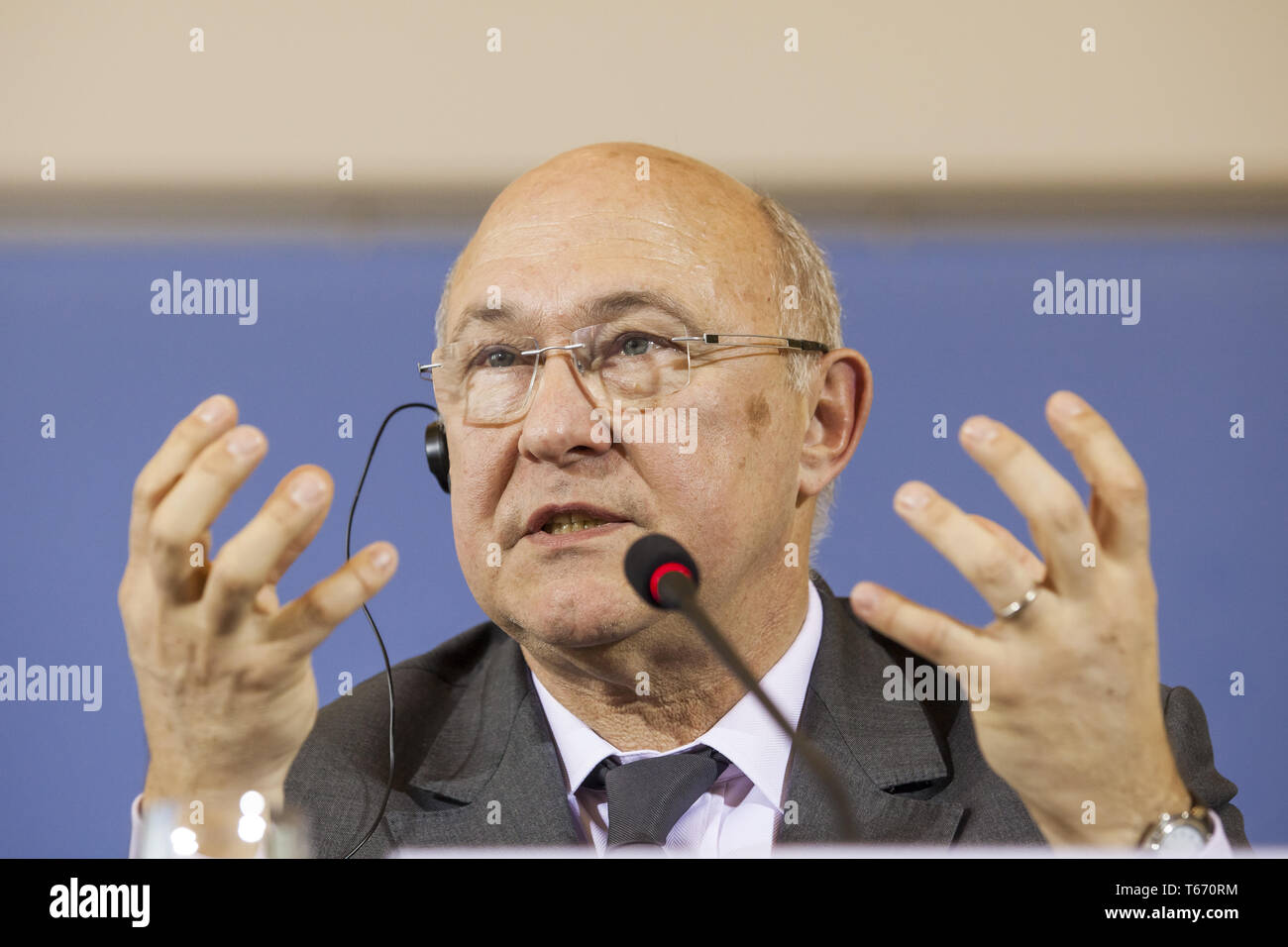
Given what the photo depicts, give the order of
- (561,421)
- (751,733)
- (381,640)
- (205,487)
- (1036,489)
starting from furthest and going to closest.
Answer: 1. (381,640)
2. (751,733)
3. (561,421)
4. (205,487)
5. (1036,489)

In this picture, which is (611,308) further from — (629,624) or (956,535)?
(956,535)

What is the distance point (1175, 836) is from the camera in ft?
4.68

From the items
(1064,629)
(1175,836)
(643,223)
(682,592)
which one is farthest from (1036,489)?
(643,223)

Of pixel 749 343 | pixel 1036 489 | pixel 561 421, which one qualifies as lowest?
pixel 1036 489

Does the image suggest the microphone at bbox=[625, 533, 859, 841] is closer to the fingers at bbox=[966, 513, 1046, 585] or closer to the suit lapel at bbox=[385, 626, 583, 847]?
the fingers at bbox=[966, 513, 1046, 585]

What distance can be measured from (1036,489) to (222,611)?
946 mm

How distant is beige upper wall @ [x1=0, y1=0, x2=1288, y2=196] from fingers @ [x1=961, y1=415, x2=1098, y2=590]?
2.77ft

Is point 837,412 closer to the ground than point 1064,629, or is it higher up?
higher up

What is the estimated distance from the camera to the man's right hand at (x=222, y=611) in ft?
4.46

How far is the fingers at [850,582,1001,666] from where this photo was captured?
1264 millimetres

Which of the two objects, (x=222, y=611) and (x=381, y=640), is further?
(x=381, y=640)

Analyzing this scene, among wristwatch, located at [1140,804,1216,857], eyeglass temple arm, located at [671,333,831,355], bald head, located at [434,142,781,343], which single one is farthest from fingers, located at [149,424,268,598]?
wristwatch, located at [1140,804,1216,857]
